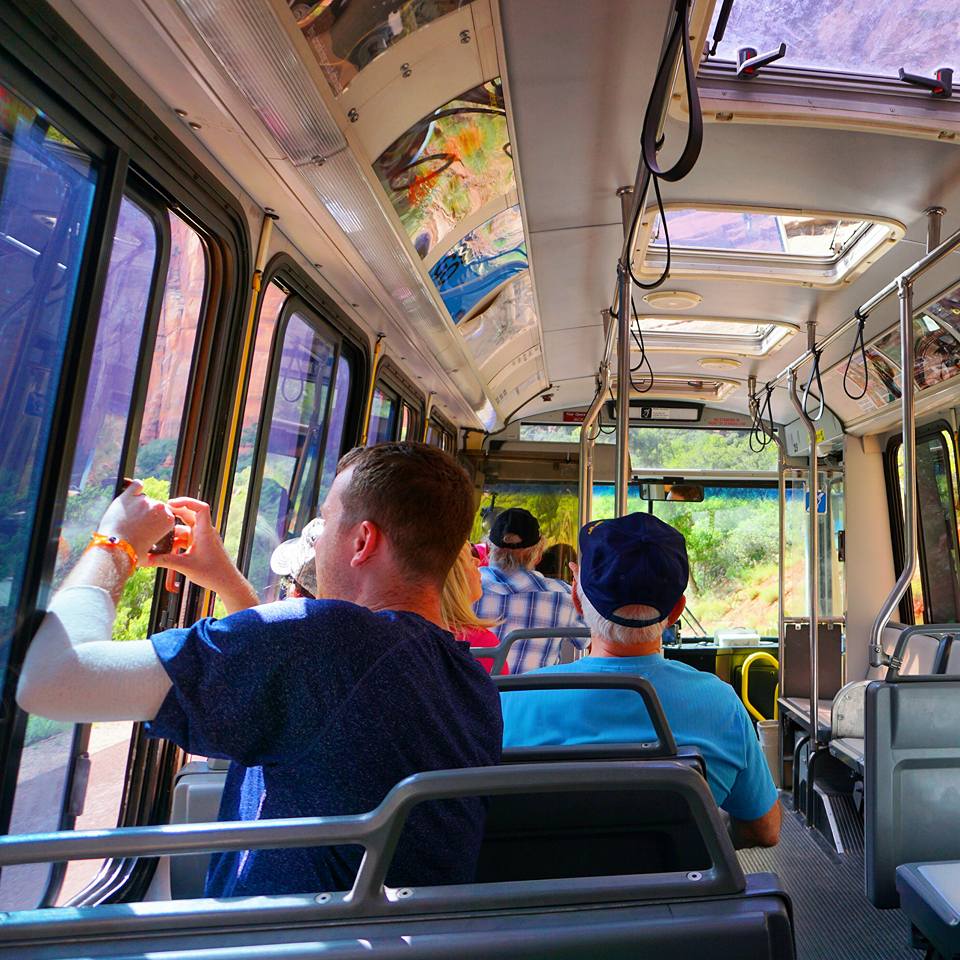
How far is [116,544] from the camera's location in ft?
4.41

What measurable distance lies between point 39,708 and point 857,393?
667 centimetres

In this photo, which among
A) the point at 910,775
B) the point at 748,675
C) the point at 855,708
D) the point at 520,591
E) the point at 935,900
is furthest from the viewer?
the point at 748,675

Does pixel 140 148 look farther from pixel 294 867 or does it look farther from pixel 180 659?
pixel 294 867

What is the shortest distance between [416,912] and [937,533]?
630cm

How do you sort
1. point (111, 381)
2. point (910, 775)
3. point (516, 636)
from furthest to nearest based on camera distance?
point (910, 775), point (516, 636), point (111, 381)

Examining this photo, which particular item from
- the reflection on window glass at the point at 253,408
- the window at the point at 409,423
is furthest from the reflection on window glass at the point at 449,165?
the window at the point at 409,423

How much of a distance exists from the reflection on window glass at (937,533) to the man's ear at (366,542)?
223 inches

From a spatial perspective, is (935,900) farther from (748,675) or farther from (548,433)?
(548,433)

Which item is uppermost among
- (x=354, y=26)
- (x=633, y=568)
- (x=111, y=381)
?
(x=354, y=26)

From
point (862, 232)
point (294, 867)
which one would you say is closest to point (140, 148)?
point (294, 867)

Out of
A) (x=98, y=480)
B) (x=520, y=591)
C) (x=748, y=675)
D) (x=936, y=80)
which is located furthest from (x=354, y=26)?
(x=748, y=675)

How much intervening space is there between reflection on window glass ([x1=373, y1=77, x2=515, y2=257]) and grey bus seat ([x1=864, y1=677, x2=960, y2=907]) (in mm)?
2540

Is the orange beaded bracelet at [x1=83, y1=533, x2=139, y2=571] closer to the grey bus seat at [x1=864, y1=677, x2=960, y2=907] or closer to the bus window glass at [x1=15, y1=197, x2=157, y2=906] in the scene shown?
the bus window glass at [x1=15, y1=197, x2=157, y2=906]

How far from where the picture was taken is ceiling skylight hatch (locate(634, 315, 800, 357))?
5.82 meters
